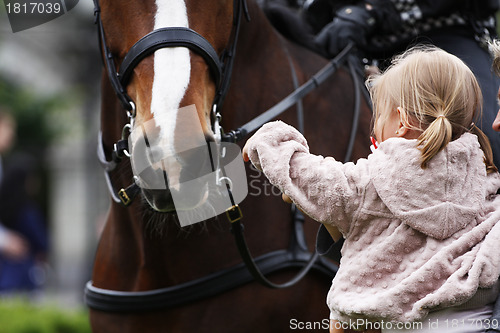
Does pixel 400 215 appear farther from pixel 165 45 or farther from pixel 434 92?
pixel 165 45

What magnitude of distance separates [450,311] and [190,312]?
114 cm

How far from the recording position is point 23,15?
3.38 meters

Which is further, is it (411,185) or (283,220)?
(283,220)

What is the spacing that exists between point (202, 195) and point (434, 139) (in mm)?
840

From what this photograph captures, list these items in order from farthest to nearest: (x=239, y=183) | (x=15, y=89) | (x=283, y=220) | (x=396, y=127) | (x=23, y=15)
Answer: (x=15, y=89) < (x=23, y=15) < (x=283, y=220) < (x=239, y=183) < (x=396, y=127)

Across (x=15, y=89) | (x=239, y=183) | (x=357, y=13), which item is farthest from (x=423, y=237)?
(x=15, y=89)

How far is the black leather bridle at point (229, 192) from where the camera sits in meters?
2.57

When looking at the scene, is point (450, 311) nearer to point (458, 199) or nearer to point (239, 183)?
point (458, 199)

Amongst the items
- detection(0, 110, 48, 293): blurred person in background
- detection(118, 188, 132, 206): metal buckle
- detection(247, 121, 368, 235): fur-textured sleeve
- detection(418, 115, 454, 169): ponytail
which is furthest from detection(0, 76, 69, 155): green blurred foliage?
detection(418, 115, 454, 169): ponytail

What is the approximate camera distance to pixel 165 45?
8.27ft

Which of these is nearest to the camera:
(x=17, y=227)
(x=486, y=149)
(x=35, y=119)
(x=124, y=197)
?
(x=486, y=149)

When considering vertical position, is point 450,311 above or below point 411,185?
below

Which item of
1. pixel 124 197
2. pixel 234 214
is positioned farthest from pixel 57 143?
pixel 234 214

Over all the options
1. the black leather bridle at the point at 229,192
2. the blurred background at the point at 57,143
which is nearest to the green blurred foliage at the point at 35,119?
the blurred background at the point at 57,143
